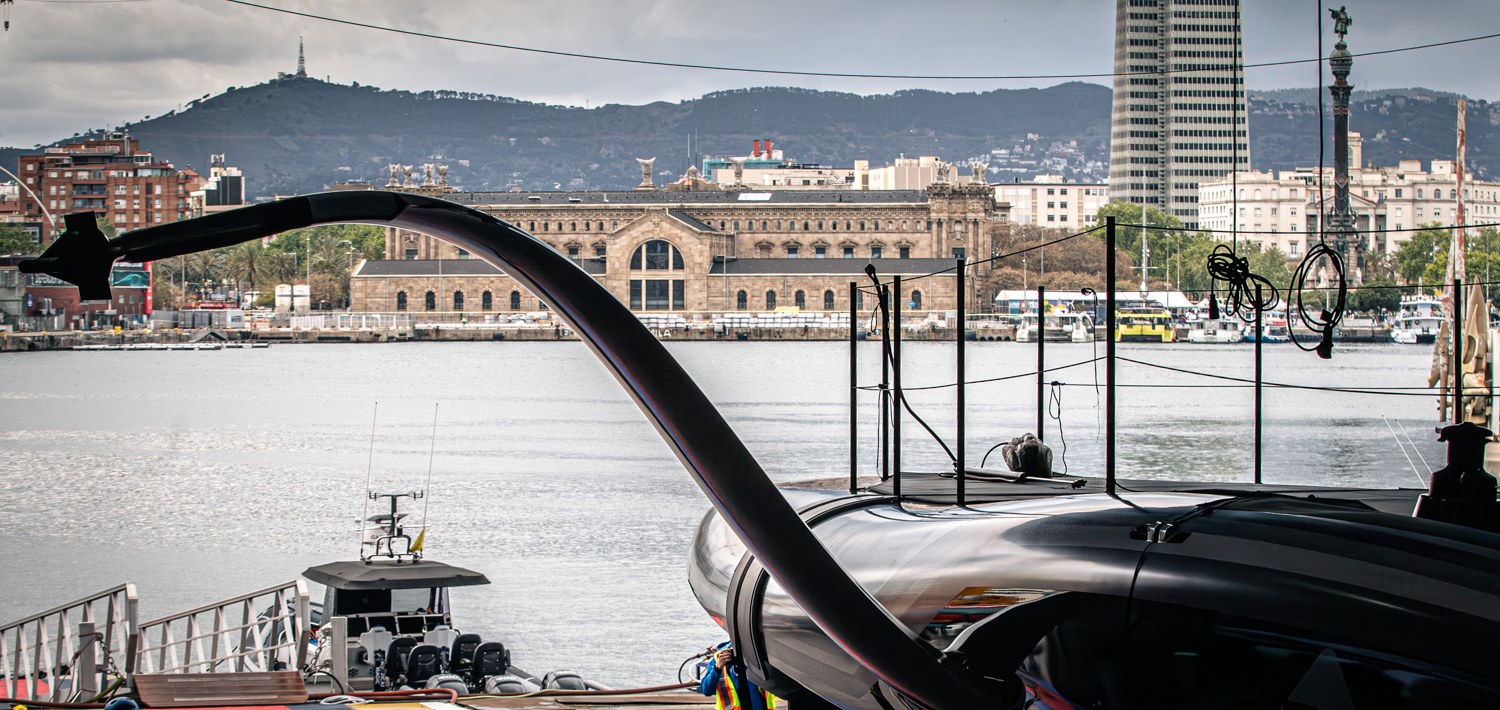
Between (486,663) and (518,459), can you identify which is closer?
(486,663)

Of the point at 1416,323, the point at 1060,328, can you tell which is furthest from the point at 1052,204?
the point at 1416,323

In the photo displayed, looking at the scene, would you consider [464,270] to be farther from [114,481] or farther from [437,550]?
[437,550]

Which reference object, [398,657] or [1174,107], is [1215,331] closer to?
[398,657]

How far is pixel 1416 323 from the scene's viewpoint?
73.8 meters

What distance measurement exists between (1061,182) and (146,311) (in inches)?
4754

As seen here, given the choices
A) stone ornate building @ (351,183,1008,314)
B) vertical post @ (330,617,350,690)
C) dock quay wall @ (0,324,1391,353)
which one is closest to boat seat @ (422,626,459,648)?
vertical post @ (330,617,350,690)

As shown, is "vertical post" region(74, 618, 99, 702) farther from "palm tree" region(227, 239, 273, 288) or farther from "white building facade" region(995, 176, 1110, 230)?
"white building facade" region(995, 176, 1110, 230)

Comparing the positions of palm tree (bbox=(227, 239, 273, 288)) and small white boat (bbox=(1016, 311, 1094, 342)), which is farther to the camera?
palm tree (bbox=(227, 239, 273, 288))

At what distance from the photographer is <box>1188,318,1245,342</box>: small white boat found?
78375mm

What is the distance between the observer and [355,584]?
13.4 meters

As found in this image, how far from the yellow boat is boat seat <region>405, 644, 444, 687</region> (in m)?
67.9

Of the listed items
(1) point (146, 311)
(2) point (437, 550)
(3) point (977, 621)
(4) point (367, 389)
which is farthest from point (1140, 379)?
(1) point (146, 311)

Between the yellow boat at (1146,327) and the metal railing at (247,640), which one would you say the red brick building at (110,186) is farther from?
the metal railing at (247,640)

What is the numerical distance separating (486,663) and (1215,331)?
75741 millimetres
